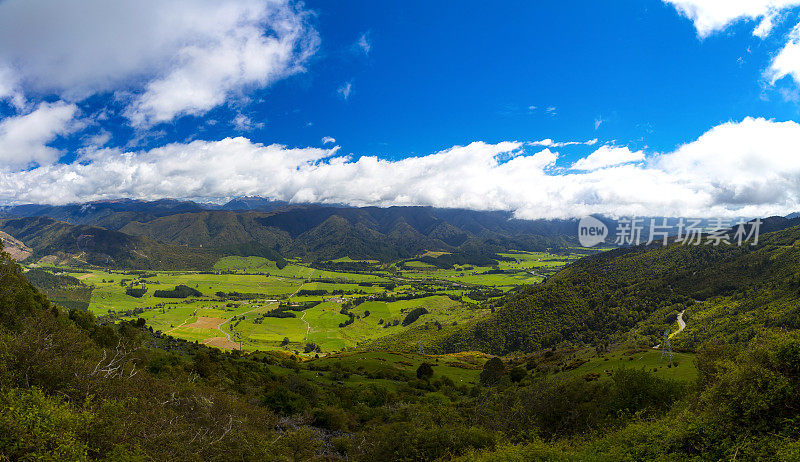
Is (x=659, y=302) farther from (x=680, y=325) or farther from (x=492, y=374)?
(x=492, y=374)

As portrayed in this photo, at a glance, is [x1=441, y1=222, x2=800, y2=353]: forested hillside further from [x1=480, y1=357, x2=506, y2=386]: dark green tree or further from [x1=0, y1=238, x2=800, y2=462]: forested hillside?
[x1=0, y1=238, x2=800, y2=462]: forested hillside

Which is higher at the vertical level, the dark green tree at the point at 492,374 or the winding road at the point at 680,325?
the dark green tree at the point at 492,374

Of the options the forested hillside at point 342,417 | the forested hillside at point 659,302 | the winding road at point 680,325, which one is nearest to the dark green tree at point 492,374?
the forested hillside at point 342,417

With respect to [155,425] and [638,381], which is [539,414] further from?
[155,425]

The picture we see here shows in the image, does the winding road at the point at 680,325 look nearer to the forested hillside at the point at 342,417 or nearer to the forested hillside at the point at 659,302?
the forested hillside at the point at 659,302

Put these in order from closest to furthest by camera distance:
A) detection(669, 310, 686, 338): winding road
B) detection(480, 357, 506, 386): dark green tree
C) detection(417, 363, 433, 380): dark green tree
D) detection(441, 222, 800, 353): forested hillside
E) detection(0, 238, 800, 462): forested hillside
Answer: detection(0, 238, 800, 462): forested hillside < detection(480, 357, 506, 386): dark green tree < detection(417, 363, 433, 380): dark green tree < detection(441, 222, 800, 353): forested hillside < detection(669, 310, 686, 338): winding road

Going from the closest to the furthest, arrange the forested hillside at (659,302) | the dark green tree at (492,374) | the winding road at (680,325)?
1. the dark green tree at (492,374)
2. the forested hillside at (659,302)
3. the winding road at (680,325)

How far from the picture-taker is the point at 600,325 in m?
149

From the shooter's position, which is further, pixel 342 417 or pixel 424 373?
pixel 424 373

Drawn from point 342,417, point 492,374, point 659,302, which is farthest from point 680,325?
point 342,417

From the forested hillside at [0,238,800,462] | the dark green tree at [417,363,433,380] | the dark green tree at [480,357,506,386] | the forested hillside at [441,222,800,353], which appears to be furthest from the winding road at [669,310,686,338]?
the forested hillside at [0,238,800,462]

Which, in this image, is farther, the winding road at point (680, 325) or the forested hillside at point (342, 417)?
the winding road at point (680, 325)

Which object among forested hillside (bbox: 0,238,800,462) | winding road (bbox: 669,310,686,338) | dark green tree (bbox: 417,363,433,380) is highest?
forested hillside (bbox: 0,238,800,462)

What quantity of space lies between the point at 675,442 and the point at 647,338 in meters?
117
